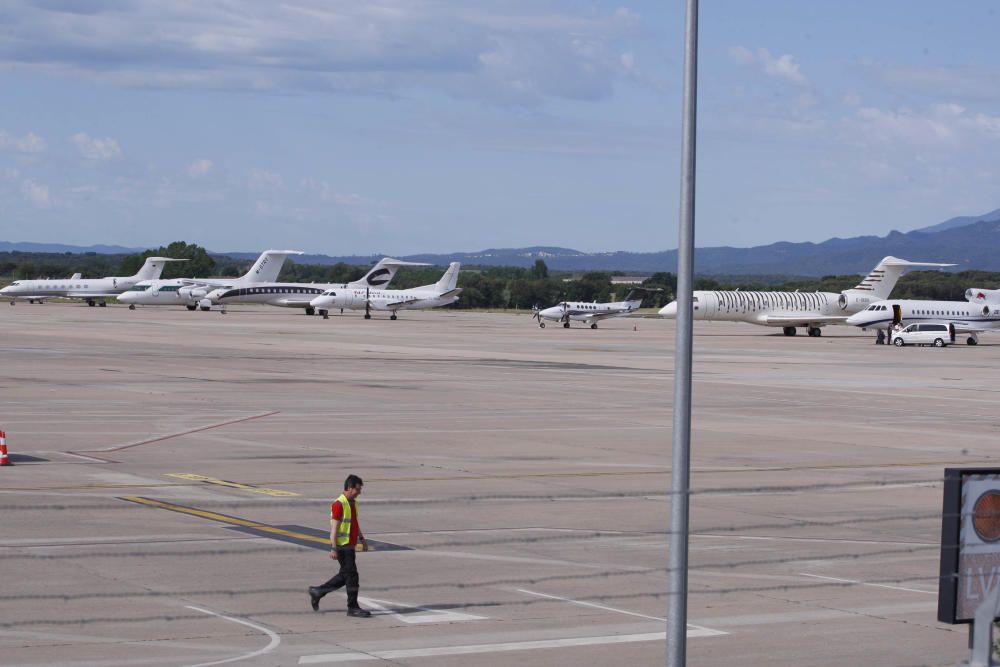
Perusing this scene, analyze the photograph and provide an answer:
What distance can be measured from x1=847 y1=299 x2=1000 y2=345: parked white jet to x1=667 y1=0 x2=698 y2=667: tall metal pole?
85.7 meters

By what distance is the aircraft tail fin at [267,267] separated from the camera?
502ft

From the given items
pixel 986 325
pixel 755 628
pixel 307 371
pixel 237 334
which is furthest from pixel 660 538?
pixel 986 325

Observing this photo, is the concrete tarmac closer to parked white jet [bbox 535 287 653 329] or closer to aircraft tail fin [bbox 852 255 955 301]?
aircraft tail fin [bbox 852 255 955 301]

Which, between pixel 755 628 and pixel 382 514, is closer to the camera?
pixel 755 628

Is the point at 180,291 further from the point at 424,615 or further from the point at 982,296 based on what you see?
the point at 424,615

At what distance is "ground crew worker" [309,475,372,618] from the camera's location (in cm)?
1311

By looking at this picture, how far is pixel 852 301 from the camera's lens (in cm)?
10731

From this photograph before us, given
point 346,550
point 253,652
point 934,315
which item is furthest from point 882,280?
point 253,652

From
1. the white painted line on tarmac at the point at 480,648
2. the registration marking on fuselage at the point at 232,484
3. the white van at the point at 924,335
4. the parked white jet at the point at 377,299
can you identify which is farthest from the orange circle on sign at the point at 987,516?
the parked white jet at the point at 377,299

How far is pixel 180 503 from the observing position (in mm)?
19328

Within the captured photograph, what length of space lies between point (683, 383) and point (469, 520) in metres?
9.47

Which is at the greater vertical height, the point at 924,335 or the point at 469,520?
the point at 924,335

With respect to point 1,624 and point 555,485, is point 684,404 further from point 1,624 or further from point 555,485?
point 555,485

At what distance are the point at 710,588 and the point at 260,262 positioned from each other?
142 m
